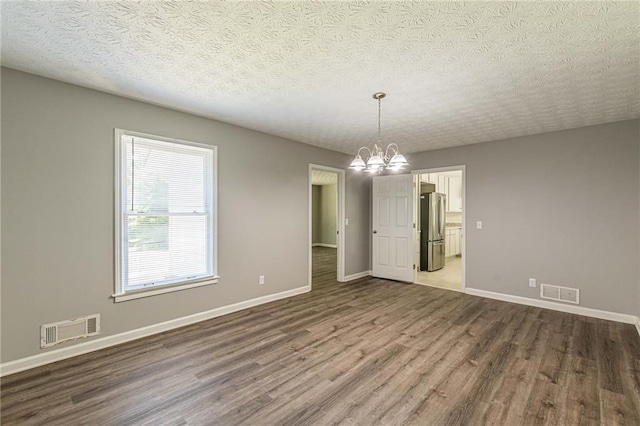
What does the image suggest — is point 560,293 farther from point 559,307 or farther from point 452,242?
point 452,242

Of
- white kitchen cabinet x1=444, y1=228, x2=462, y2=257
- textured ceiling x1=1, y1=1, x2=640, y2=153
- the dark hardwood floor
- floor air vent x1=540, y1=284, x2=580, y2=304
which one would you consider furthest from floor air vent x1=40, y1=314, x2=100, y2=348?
white kitchen cabinet x1=444, y1=228, x2=462, y2=257

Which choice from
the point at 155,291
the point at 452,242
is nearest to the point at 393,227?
the point at 452,242

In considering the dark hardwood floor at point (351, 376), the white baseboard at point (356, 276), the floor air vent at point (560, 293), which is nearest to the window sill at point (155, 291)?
the dark hardwood floor at point (351, 376)

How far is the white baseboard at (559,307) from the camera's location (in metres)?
3.66

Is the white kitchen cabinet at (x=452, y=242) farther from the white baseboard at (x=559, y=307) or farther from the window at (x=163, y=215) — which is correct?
the window at (x=163, y=215)

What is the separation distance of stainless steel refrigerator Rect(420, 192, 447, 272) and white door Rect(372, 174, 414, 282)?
1071 mm

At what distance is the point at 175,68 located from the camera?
2.42 meters

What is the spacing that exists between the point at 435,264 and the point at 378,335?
13.2 ft

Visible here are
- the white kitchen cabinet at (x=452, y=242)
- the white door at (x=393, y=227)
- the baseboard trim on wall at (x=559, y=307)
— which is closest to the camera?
the baseboard trim on wall at (x=559, y=307)

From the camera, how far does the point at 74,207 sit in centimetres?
275

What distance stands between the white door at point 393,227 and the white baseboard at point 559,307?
127cm

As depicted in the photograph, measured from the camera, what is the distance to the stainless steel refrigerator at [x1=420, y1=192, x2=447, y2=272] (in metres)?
6.49

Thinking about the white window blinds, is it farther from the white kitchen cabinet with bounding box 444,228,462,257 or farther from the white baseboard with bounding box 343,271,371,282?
the white kitchen cabinet with bounding box 444,228,462,257

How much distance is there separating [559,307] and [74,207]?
6072mm
